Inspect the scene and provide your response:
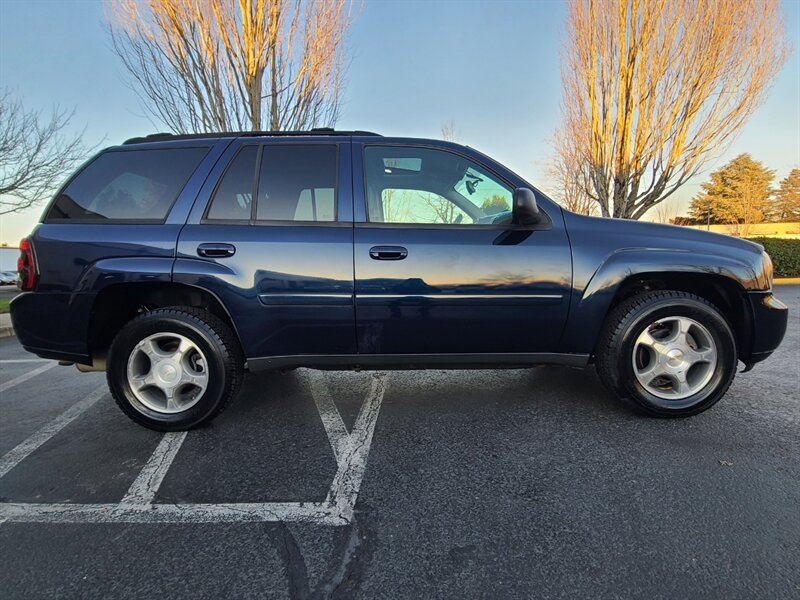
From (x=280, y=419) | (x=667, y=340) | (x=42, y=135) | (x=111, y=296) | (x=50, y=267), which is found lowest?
(x=280, y=419)

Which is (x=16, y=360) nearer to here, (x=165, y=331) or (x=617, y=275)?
(x=165, y=331)

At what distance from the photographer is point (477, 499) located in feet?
6.16

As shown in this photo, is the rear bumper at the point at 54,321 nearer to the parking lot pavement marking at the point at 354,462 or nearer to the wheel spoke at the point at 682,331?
the parking lot pavement marking at the point at 354,462

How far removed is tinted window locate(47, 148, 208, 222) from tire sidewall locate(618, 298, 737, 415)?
3033 mm

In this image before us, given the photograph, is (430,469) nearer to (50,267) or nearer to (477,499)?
(477,499)

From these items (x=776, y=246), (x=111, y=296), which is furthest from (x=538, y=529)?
(x=776, y=246)

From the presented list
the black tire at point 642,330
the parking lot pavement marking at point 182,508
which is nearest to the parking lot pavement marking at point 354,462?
the parking lot pavement marking at point 182,508

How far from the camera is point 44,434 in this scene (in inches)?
105

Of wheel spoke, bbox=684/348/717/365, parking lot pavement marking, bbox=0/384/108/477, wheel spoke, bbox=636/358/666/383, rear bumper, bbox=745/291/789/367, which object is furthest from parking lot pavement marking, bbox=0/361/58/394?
rear bumper, bbox=745/291/789/367

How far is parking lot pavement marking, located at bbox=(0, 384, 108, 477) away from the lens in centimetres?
234

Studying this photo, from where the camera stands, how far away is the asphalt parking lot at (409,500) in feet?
4.77

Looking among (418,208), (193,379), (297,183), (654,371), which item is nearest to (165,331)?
(193,379)

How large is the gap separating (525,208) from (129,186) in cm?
252

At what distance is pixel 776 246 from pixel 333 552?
18897 millimetres
